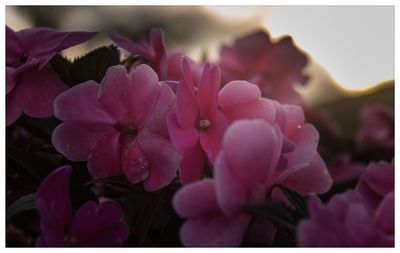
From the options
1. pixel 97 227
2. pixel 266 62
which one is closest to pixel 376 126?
pixel 266 62

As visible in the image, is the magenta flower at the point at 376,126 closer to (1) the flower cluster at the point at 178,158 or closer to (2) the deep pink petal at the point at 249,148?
(1) the flower cluster at the point at 178,158

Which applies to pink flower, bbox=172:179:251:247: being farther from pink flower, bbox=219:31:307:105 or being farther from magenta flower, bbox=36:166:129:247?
pink flower, bbox=219:31:307:105

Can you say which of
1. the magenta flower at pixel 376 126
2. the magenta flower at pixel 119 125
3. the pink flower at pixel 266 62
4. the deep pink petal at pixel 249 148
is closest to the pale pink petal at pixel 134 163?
the magenta flower at pixel 119 125

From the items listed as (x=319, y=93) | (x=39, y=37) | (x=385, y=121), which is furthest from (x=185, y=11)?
(x=39, y=37)

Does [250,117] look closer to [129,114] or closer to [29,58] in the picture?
[129,114]

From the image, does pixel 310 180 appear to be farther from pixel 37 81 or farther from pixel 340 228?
pixel 37 81

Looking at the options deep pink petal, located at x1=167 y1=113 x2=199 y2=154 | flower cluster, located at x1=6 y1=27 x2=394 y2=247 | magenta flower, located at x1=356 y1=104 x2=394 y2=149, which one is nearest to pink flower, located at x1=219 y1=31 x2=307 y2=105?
magenta flower, located at x1=356 y1=104 x2=394 y2=149
